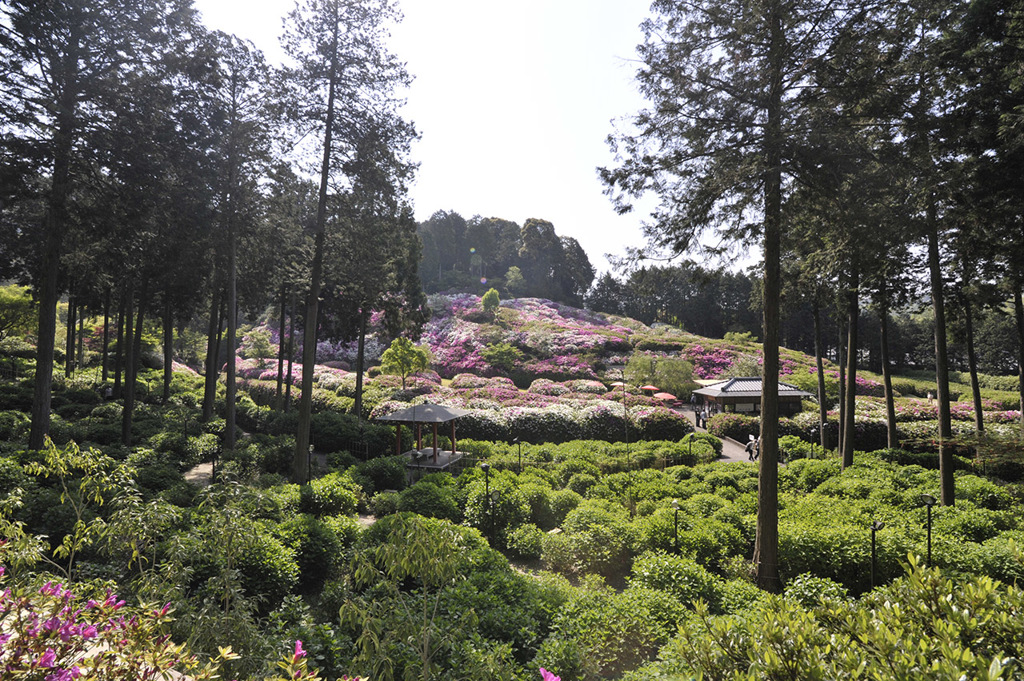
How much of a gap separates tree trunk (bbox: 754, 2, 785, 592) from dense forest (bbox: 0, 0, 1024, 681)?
0.06 meters

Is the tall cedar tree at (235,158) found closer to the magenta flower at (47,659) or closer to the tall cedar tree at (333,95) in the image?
the tall cedar tree at (333,95)

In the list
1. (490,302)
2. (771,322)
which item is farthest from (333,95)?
(490,302)

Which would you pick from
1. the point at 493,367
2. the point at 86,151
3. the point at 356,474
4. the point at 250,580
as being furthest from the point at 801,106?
the point at 493,367

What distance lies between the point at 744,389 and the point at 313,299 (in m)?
22.5

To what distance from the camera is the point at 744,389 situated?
25.5m

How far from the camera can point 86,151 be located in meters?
9.86

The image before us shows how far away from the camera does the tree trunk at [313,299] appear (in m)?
12.1

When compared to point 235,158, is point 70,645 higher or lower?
lower

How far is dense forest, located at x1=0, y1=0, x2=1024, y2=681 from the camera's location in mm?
3705

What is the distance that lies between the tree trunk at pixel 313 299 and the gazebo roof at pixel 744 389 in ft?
68.2

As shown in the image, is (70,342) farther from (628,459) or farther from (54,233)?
(628,459)

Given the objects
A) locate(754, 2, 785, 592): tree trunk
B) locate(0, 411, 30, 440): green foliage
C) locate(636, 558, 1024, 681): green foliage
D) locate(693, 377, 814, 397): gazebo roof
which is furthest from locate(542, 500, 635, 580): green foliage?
locate(693, 377, 814, 397): gazebo roof

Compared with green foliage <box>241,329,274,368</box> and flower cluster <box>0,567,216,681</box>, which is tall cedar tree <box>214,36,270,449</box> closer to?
flower cluster <box>0,567,216,681</box>

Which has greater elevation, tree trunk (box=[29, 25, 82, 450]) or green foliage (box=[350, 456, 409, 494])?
tree trunk (box=[29, 25, 82, 450])
